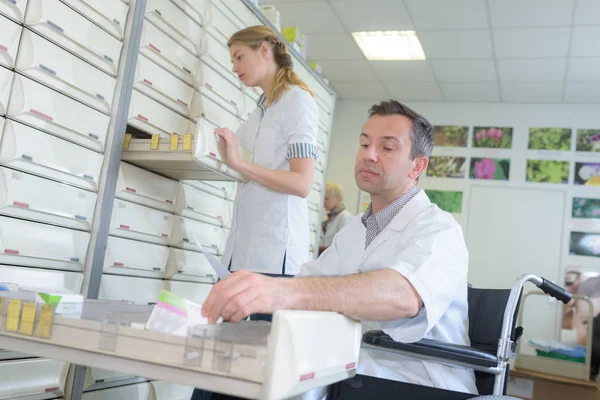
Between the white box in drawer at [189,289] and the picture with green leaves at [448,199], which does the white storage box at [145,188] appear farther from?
the picture with green leaves at [448,199]

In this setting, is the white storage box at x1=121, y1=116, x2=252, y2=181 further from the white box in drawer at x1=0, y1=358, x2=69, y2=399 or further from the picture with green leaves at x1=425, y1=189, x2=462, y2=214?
the picture with green leaves at x1=425, y1=189, x2=462, y2=214

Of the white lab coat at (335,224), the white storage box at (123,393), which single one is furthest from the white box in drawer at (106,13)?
the white lab coat at (335,224)

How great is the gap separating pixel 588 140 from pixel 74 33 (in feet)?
18.7

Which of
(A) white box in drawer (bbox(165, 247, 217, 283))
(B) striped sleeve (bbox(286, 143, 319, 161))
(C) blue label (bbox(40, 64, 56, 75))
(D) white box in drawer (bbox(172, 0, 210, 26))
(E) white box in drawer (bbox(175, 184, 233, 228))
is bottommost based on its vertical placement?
(A) white box in drawer (bbox(165, 247, 217, 283))

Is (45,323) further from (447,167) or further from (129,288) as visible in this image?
(447,167)

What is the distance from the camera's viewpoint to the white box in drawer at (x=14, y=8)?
1.70 meters

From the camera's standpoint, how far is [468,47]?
208 inches

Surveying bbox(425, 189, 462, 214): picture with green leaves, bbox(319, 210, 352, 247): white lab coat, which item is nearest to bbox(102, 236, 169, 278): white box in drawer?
bbox(319, 210, 352, 247): white lab coat

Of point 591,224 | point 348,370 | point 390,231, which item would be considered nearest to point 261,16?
point 390,231

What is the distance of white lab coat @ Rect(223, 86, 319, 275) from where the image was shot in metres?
2.13

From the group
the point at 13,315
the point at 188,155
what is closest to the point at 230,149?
the point at 188,155

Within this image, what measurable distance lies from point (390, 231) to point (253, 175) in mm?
794

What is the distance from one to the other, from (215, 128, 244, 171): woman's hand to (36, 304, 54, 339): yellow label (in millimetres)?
1327

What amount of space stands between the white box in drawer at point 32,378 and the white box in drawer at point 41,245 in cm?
32
